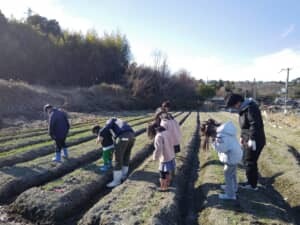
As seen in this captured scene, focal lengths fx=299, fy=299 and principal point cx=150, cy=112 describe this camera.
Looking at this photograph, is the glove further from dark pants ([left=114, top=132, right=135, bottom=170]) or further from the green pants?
the green pants

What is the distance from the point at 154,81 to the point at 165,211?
47.9 metres

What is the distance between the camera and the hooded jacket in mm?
6020

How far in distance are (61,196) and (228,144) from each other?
368 cm

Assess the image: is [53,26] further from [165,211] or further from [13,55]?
[165,211]

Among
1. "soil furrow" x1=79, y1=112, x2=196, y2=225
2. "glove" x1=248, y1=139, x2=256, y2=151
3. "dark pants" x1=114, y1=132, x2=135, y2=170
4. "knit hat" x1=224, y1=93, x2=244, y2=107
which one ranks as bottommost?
"soil furrow" x1=79, y1=112, x2=196, y2=225

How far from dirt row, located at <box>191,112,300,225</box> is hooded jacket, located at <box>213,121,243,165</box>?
37.6 inches

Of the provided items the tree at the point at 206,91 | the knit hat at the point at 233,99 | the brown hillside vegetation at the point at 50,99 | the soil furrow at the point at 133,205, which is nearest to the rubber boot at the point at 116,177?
the soil furrow at the point at 133,205

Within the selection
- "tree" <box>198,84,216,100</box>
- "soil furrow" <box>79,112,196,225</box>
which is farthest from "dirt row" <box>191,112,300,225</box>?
→ "tree" <box>198,84,216,100</box>

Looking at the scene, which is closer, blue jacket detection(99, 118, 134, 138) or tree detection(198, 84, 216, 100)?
blue jacket detection(99, 118, 134, 138)

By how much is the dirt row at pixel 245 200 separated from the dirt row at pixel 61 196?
2.42 metres

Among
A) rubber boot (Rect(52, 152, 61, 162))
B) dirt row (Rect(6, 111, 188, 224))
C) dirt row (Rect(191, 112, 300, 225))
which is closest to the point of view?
dirt row (Rect(191, 112, 300, 225))

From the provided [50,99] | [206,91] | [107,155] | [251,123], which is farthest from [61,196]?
[206,91]

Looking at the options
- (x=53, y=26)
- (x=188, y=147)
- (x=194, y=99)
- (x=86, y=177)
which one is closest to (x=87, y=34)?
(x=53, y=26)

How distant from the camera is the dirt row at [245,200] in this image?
5.57 metres
